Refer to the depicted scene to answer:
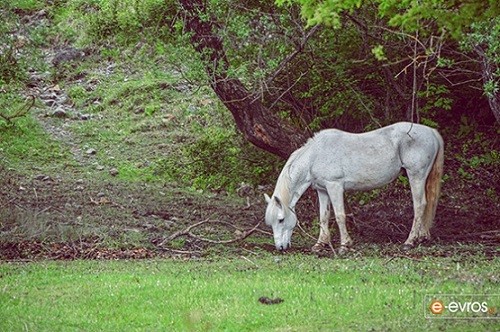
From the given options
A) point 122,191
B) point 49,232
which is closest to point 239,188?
point 122,191

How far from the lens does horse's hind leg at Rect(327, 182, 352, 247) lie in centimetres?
1504

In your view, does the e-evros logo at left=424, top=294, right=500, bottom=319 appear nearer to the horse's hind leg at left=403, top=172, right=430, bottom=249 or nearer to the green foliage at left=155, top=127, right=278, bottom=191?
the horse's hind leg at left=403, top=172, right=430, bottom=249

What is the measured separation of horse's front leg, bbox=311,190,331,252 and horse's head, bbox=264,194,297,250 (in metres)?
0.49

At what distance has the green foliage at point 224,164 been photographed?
18484mm

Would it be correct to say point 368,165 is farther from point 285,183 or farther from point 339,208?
point 285,183

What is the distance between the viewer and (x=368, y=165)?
50.5 feet

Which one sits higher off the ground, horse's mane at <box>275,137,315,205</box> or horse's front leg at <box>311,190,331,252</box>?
horse's mane at <box>275,137,315,205</box>

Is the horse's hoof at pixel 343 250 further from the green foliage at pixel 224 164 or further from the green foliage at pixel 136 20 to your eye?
the green foliage at pixel 136 20

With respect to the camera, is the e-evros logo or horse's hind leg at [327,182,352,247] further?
horse's hind leg at [327,182,352,247]

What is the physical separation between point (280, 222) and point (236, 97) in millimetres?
2880

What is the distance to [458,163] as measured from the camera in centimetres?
1833

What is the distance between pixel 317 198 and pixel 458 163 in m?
3.00

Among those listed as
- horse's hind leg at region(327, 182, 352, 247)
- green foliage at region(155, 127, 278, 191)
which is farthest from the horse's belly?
green foliage at region(155, 127, 278, 191)

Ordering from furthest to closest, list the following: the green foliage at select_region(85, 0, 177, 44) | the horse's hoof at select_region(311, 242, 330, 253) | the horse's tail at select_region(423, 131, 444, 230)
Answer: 1. the green foliage at select_region(85, 0, 177, 44)
2. the horse's tail at select_region(423, 131, 444, 230)
3. the horse's hoof at select_region(311, 242, 330, 253)
